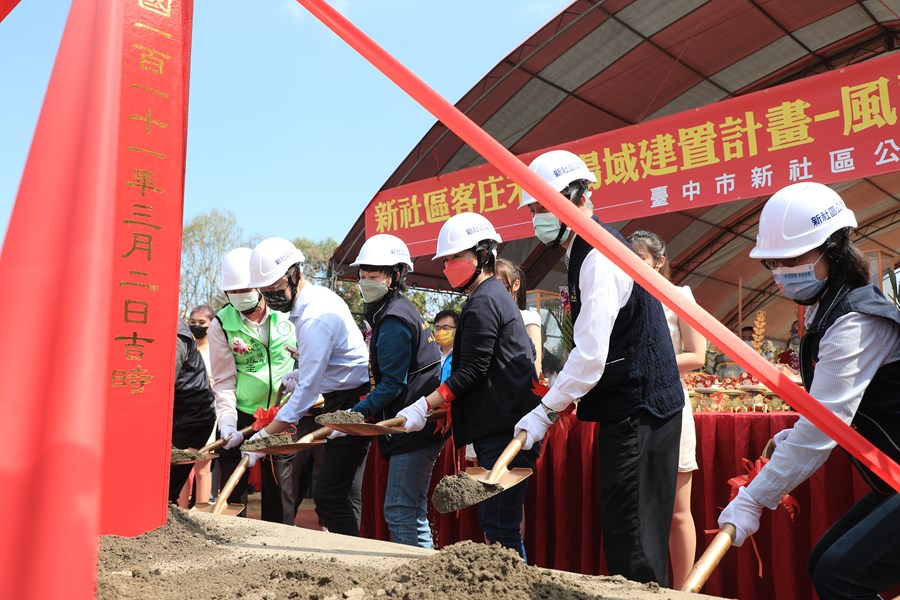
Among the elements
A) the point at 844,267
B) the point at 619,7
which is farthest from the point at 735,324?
Answer: the point at 844,267

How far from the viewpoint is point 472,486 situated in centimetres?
211

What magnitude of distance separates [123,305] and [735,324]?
17509 mm

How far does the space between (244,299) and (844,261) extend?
3066 mm

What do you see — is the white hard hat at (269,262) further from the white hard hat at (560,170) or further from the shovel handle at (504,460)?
the shovel handle at (504,460)

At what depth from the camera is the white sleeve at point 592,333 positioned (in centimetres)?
236

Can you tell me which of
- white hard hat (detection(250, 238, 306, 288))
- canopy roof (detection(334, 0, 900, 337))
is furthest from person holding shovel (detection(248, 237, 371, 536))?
canopy roof (detection(334, 0, 900, 337))

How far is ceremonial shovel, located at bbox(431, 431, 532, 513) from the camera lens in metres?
2.07

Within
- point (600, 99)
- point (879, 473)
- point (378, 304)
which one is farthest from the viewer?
point (600, 99)

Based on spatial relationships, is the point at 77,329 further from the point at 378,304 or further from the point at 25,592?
the point at 378,304

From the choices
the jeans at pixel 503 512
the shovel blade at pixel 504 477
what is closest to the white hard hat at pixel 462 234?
the jeans at pixel 503 512

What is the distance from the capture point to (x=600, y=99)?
1054 cm


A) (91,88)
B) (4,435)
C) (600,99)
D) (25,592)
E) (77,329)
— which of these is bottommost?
(25,592)

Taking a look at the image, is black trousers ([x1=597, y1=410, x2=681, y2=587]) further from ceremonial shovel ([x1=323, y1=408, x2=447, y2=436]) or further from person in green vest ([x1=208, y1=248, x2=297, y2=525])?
person in green vest ([x1=208, y1=248, x2=297, y2=525])

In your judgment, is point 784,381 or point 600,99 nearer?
point 784,381
